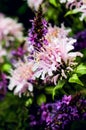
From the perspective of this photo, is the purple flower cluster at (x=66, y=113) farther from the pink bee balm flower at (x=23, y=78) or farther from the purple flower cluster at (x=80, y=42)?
the purple flower cluster at (x=80, y=42)

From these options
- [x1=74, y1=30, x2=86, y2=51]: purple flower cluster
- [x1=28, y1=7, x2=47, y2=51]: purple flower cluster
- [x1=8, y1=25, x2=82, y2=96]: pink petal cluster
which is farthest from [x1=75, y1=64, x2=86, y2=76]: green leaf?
[x1=74, y1=30, x2=86, y2=51]: purple flower cluster

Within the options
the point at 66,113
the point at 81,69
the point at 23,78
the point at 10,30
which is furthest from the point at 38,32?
A: the point at 10,30

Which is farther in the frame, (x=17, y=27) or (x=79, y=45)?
(x=17, y=27)

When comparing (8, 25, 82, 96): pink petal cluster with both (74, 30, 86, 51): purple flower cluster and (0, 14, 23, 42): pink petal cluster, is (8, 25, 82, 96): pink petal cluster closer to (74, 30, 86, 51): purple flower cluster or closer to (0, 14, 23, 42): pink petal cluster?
(74, 30, 86, 51): purple flower cluster

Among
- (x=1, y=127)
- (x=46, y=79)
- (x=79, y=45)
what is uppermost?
(x=79, y=45)

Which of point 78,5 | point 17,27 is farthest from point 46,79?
point 17,27

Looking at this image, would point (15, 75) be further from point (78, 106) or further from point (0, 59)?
point (0, 59)

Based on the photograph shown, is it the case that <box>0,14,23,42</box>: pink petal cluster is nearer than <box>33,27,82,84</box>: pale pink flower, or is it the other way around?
<box>33,27,82,84</box>: pale pink flower

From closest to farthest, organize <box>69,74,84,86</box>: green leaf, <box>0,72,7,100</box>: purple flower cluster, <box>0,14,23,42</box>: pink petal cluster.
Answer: <box>69,74,84,86</box>: green leaf, <box>0,72,7,100</box>: purple flower cluster, <box>0,14,23,42</box>: pink petal cluster

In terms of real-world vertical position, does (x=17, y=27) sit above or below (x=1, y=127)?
above
